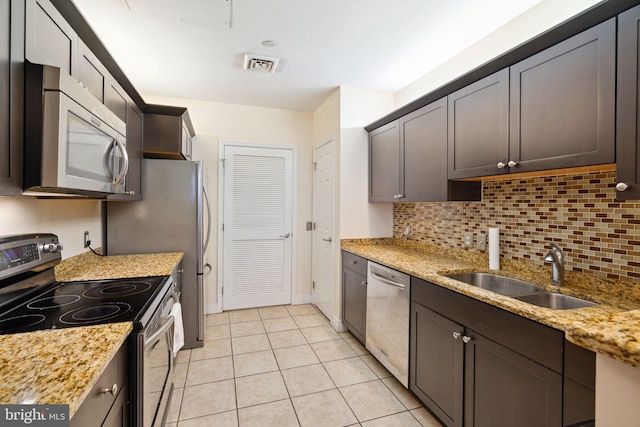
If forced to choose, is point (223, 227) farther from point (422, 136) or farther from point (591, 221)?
point (591, 221)

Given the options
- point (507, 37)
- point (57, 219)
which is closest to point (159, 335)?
point (57, 219)

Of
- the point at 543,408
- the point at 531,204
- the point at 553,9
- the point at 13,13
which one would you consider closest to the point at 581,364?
the point at 543,408

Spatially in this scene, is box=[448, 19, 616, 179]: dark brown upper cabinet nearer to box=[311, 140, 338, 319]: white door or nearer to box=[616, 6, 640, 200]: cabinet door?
box=[616, 6, 640, 200]: cabinet door

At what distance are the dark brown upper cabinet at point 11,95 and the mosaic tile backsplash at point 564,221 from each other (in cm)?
256

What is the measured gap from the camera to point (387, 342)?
2.38 metres

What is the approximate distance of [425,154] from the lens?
244 cm

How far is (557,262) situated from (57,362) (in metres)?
2.17

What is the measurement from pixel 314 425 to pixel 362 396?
44 centimetres

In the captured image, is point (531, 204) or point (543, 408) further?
point (531, 204)

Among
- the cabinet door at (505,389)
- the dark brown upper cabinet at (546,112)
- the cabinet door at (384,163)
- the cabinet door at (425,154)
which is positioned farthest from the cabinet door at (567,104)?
the cabinet door at (384,163)

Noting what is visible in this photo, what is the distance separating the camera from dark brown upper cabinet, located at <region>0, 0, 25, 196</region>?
3.32ft

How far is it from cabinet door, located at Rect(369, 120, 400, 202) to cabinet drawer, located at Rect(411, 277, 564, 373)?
45.7 inches

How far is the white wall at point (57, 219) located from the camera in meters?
1.58

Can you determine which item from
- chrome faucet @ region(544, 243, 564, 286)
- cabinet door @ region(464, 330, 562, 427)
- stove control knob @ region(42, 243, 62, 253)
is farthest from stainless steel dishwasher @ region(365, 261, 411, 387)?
stove control knob @ region(42, 243, 62, 253)
